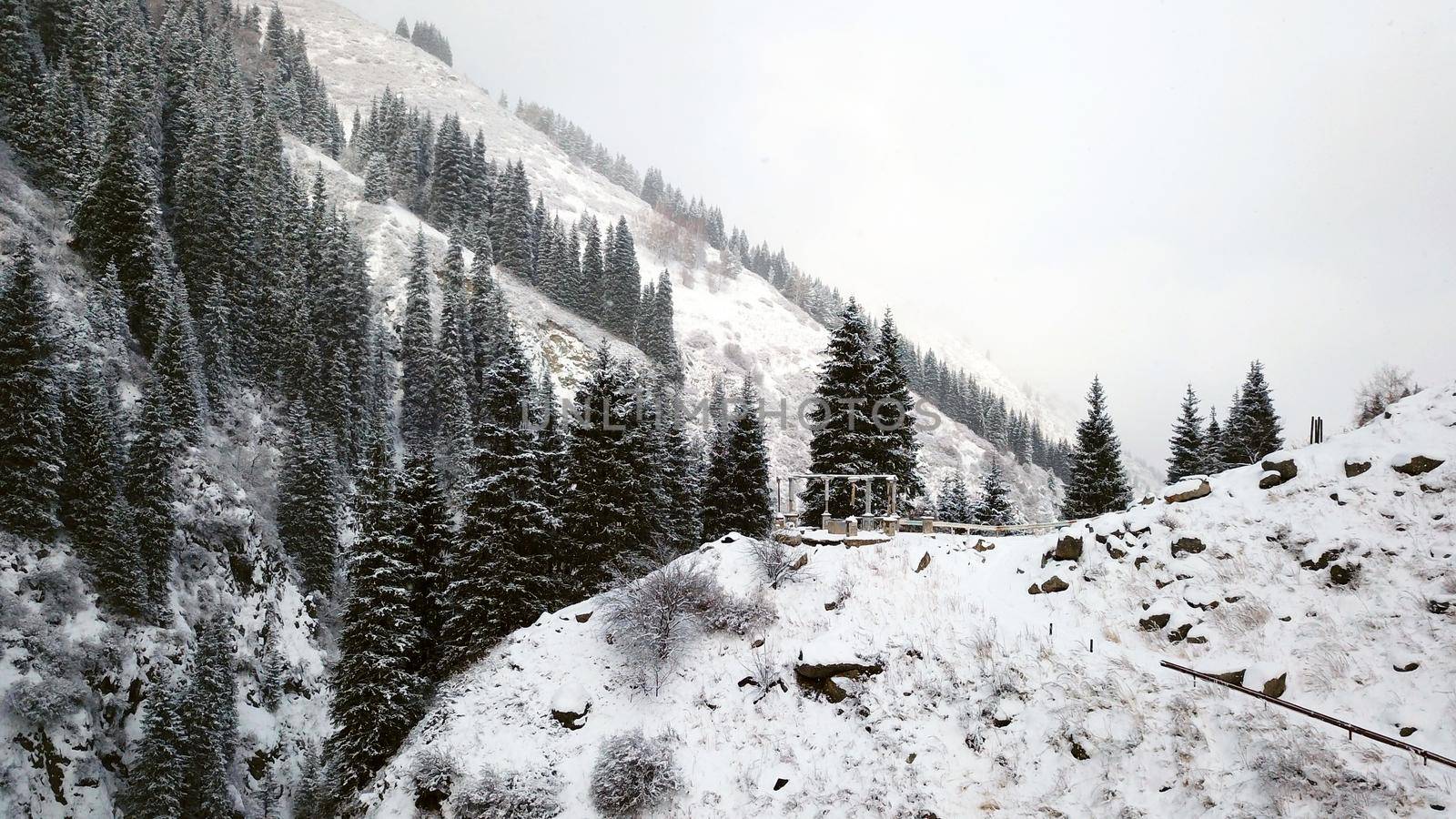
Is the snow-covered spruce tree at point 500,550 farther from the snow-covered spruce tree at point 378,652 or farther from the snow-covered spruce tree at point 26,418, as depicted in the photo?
the snow-covered spruce tree at point 26,418

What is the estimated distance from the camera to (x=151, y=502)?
32.1 m

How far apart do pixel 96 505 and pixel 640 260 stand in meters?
104

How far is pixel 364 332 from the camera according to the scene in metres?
55.0

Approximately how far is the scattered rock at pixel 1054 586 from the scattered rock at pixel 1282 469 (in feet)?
15.6

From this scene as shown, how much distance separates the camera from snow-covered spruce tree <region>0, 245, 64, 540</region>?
27.1 metres

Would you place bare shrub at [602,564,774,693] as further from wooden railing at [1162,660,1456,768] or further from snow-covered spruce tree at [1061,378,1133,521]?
snow-covered spruce tree at [1061,378,1133,521]

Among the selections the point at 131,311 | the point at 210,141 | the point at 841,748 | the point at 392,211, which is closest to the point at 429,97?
the point at 392,211

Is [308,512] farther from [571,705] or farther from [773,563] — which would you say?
[773,563]

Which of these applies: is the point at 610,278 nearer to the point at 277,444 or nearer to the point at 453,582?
the point at 277,444

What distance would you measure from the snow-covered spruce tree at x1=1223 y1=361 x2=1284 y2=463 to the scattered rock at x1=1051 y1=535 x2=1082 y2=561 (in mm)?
28011

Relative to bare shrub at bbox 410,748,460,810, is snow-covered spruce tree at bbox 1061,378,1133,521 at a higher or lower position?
higher

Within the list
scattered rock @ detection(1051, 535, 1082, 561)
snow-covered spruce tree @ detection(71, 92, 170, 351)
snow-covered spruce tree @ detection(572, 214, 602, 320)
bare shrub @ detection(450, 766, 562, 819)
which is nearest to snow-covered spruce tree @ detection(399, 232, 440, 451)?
snow-covered spruce tree @ detection(71, 92, 170, 351)

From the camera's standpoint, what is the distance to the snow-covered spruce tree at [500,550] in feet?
80.2

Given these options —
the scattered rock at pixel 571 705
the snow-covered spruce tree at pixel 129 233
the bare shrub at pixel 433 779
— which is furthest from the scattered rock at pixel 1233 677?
the snow-covered spruce tree at pixel 129 233
